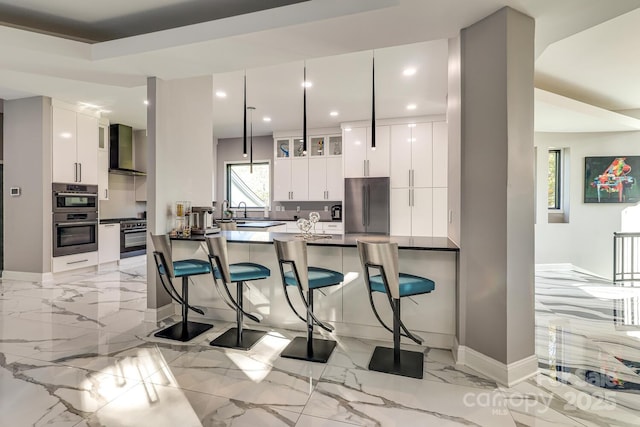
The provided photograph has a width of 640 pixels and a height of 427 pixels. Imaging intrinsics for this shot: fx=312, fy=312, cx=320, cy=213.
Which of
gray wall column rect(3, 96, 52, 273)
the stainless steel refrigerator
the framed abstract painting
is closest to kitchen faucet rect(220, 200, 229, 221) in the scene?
the stainless steel refrigerator

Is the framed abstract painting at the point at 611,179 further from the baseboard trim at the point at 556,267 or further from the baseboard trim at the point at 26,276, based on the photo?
the baseboard trim at the point at 26,276

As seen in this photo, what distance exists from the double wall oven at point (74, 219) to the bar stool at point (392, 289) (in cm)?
517

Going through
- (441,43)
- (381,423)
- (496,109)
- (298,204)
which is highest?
(441,43)

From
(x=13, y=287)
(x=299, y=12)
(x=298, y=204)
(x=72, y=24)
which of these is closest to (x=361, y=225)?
(x=298, y=204)

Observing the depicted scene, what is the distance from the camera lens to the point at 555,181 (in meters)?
6.21

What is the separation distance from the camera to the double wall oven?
494 cm

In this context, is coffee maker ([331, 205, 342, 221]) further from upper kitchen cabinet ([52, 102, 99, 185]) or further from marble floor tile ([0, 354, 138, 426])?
marble floor tile ([0, 354, 138, 426])

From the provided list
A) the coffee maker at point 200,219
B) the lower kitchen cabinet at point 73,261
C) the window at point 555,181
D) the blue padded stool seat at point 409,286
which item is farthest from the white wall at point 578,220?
the lower kitchen cabinet at point 73,261

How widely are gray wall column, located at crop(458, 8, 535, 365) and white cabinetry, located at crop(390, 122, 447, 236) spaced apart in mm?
3555

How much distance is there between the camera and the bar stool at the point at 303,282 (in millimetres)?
2336

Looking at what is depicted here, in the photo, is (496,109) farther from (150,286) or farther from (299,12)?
(150,286)

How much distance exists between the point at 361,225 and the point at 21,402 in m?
5.00

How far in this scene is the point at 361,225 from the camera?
6055 millimetres

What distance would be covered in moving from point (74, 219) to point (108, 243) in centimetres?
76
